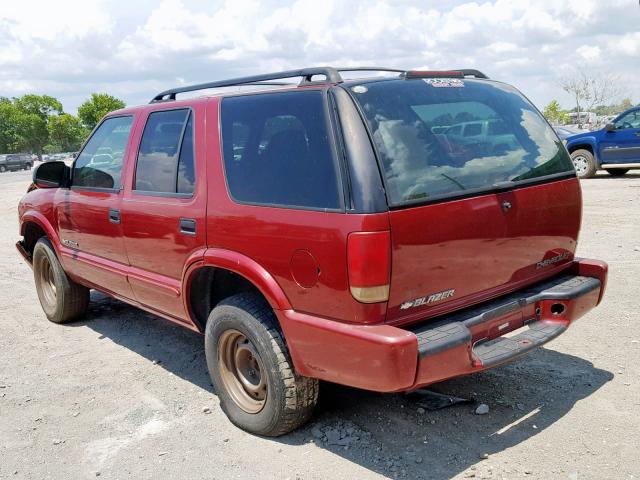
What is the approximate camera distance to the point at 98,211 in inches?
185

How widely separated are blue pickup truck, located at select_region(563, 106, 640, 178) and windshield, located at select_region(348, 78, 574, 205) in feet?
37.3

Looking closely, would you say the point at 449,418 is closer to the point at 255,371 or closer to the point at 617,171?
the point at 255,371

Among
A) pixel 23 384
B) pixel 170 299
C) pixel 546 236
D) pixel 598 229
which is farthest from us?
pixel 598 229

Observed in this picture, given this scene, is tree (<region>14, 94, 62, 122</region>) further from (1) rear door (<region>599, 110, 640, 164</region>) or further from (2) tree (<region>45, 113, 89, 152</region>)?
(1) rear door (<region>599, 110, 640, 164</region>)

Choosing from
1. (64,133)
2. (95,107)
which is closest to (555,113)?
(95,107)

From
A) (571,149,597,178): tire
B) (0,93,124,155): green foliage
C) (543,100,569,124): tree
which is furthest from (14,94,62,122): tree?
(571,149,597,178): tire

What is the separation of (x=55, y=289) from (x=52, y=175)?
1176mm

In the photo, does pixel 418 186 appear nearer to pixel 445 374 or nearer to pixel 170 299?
pixel 445 374

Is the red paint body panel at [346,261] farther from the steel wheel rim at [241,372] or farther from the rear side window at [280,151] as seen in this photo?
the steel wheel rim at [241,372]

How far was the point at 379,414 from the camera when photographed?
3732 millimetres

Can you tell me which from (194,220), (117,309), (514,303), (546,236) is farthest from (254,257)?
(117,309)

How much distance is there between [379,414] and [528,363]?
127 cm

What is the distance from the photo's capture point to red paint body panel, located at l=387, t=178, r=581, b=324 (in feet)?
9.64

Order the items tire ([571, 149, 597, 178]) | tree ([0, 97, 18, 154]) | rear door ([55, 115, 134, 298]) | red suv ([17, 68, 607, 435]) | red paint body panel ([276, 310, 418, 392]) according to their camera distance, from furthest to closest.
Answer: tree ([0, 97, 18, 154]) < tire ([571, 149, 597, 178]) < rear door ([55, 115, 134, 298]) < red suv ([17, 68, 607, 435]) < red paint body panel ([276, 310, 418, 392])
